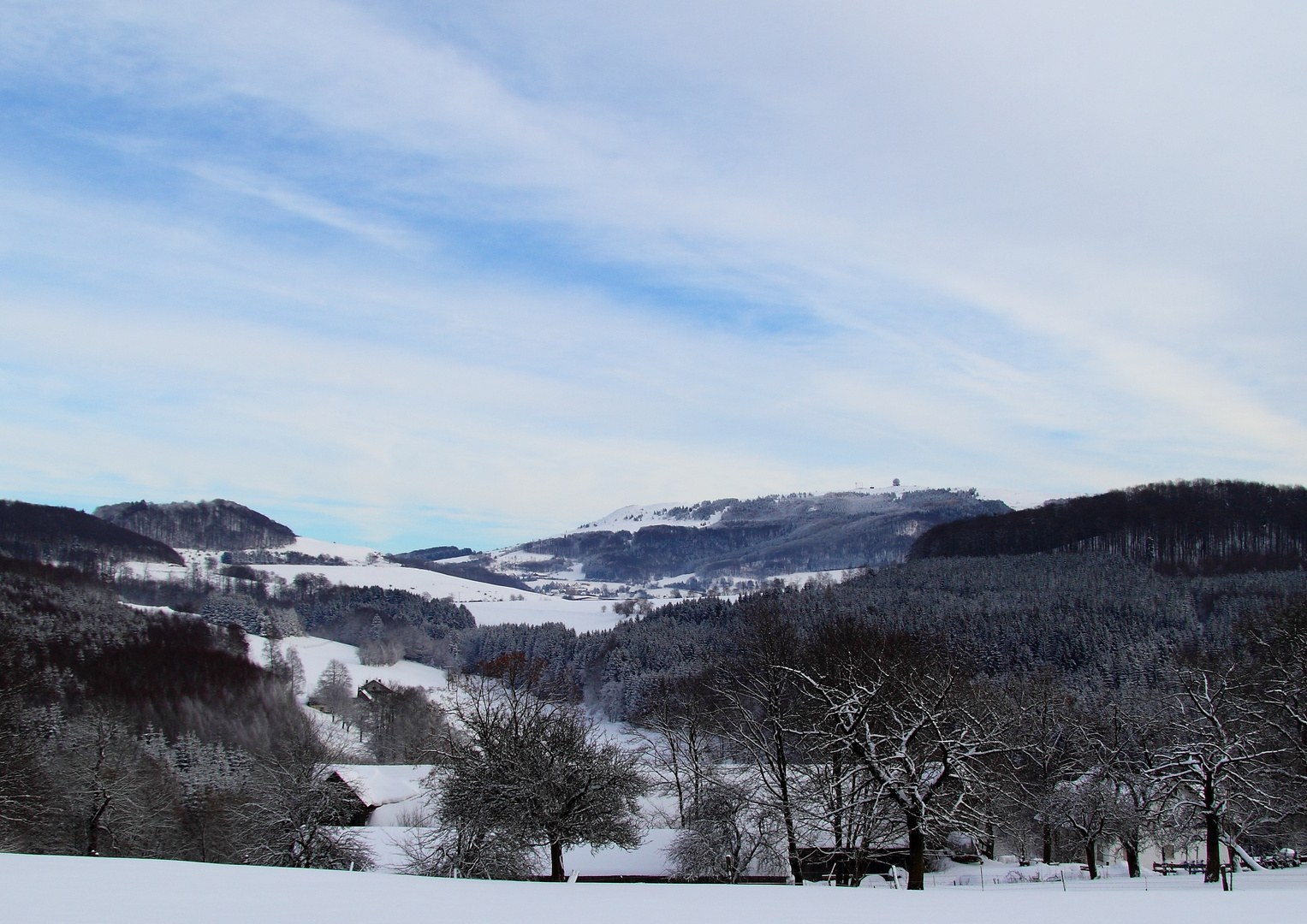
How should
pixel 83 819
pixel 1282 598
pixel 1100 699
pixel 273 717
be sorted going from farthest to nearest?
pixel 1282 598
pixel 273 717
pixel 1100 699
pixel 83 819

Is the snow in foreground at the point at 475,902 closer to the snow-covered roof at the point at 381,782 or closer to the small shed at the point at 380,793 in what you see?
the small shed at the point at 380,793

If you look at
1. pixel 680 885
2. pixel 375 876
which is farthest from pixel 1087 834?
pixel 375 876

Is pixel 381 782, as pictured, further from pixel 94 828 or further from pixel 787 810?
pixel 787 810

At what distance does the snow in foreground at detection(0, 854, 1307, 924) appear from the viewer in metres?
9.62

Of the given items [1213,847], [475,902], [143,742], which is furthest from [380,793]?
[475,902]

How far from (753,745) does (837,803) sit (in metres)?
5.51

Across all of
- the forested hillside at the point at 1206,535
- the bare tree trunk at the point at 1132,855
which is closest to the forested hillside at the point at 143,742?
the bare tree trunk at the point at 1132,855

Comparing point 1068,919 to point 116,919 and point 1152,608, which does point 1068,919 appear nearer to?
point 116,919

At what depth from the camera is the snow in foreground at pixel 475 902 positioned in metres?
9.62

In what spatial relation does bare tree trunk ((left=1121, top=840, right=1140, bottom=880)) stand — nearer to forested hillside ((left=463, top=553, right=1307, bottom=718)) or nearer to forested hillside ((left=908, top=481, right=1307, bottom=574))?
forested hillside ((left=463, top=553, right=1307, bottom=718))

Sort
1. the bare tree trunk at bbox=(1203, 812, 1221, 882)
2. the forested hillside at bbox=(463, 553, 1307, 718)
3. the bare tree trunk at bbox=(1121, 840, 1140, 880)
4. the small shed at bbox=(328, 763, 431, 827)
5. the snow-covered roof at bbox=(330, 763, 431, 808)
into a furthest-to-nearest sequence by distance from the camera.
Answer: the forested hillside at bbox=(463, 553, 1307, 718), the snow-covered roof at bbox=(330, 763, 431, 808), the small shed at bbox=(328, 763, 431, 827), the bare tree trunk at bbox=(1121, 840, 1140, 880), the bare tree trunk at bbox=(1203, 812, 1221, 882)

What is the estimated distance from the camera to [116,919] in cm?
847

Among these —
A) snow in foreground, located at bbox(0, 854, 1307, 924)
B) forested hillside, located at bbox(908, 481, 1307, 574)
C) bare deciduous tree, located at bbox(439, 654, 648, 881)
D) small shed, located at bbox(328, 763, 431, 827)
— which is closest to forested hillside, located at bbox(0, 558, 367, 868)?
small shed, located at bbox(328, 763, 431, 827)

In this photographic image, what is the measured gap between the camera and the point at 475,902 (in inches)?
466
